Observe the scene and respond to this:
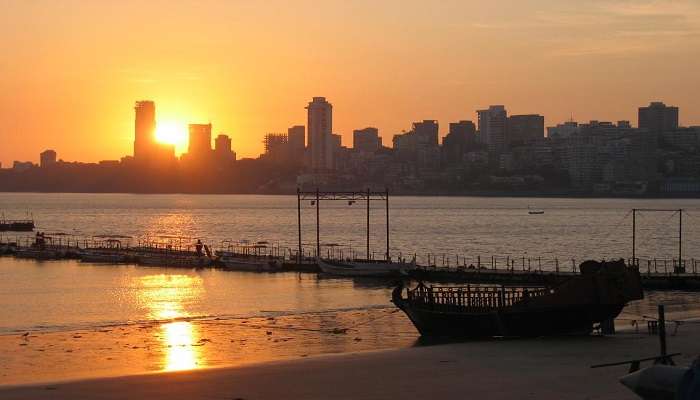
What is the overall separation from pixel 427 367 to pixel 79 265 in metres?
57.5

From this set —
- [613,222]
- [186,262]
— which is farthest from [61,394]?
[613,222]

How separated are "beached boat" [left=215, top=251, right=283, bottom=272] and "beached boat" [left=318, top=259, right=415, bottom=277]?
503 cm

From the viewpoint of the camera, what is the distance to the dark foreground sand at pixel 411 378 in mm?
19828

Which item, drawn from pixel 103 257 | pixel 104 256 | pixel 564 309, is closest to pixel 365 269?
pixel 103 257

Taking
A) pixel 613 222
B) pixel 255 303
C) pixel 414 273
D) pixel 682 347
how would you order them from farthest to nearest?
pixel 613 222
pixel 414 273
pixel 255 303
pixel 682 347

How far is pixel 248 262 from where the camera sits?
70.4 metres

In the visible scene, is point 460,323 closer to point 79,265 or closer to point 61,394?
point 61,394

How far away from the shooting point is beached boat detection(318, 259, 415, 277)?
2420 inches

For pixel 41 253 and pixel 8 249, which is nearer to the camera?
pixel 41 253

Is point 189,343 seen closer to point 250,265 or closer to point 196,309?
point 196,309

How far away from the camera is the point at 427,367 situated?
24188mm

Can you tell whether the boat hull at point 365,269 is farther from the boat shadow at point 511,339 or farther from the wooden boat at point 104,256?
the boat shadow at point 511,339

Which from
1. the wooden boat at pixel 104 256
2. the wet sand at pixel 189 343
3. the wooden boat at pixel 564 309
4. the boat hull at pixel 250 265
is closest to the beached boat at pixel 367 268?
the boat hull at pixel 250 265

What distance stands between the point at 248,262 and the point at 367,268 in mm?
11147
